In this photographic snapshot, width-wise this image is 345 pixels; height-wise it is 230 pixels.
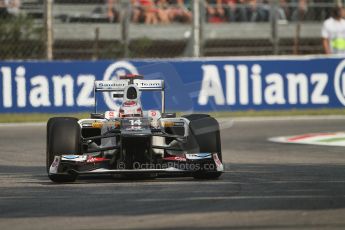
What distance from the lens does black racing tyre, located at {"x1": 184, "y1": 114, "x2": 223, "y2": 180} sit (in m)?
9.88

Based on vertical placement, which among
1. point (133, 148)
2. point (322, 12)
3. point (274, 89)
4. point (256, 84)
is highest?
point (322, 12)

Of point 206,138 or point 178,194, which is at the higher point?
point 206,138

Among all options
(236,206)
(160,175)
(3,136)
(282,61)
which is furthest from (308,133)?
(236,206)

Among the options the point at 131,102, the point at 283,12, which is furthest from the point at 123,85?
the point at 283,12

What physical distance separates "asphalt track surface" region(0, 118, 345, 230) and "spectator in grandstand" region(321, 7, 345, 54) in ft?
27.6

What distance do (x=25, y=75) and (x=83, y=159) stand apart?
29.4 ft

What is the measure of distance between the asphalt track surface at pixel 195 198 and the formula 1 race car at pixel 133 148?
14cm

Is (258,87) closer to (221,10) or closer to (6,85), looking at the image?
(221,10)

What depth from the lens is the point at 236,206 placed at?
25.5ft

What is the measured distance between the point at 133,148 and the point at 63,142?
719 mm

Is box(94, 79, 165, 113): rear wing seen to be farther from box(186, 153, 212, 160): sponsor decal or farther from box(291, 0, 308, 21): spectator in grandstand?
box(291, 0, 308, 21): spectator in grandstand

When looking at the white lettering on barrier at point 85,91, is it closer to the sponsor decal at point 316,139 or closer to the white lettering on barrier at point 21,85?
the white lettering on barrier at point 21,85

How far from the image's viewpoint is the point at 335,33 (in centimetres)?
2098

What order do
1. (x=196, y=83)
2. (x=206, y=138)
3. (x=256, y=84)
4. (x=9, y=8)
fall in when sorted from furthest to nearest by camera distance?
(x=9, y=8)
(x=256, y=84)
(x=196, y=83)
(x=206, y=138)
